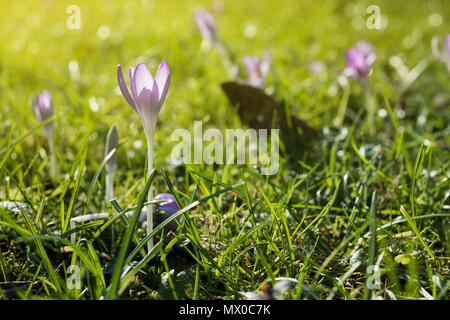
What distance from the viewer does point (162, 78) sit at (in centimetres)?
91

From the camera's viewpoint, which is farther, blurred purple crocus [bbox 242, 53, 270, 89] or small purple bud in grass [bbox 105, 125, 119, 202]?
blurred purple crocus [bbox 242, 53, 270, 89]

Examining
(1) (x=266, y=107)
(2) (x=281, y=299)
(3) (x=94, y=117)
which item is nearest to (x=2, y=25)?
(3) (x=94, y=117)

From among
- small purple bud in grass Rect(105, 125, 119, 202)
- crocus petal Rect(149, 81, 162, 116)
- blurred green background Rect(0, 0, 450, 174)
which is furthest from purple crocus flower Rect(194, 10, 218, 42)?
crocus petal Rect(149, 81, 162, 116)

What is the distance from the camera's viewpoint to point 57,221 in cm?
121

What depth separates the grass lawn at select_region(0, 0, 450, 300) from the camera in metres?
0.96

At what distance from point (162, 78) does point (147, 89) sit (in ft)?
0.13

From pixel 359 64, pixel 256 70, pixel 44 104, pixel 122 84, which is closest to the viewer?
pixel 122 84

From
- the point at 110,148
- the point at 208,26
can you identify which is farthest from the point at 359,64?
the point at 110,148

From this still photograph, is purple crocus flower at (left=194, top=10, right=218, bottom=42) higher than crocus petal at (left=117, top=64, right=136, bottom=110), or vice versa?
purple crocus flower at (left=194, top=10, right=218, bottom=42)

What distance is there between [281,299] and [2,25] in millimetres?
4041

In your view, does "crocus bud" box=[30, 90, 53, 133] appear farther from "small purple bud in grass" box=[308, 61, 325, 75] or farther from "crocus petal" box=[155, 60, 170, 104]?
"small purple bud in grass" box=[308, 61, 325, 75]

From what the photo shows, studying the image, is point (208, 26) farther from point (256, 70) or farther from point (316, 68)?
point (316, 68)

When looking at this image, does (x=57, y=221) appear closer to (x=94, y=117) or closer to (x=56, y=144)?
(x=56, y=144)
